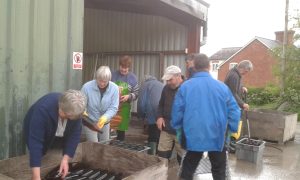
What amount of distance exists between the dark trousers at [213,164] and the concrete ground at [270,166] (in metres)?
1.19

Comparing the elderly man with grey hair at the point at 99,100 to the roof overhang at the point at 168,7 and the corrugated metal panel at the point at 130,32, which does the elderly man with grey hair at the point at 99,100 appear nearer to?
the roof overhang at the point at 168,7

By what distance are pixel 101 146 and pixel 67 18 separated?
5.20ft

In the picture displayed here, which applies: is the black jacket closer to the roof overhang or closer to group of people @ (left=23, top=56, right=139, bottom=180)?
the roof overhang

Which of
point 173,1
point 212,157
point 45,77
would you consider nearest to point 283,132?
point 173,1

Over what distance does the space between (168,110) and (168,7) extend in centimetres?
323

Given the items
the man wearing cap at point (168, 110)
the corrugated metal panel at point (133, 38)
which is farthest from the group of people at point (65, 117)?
the corrugated metal panel at point (133, 38)

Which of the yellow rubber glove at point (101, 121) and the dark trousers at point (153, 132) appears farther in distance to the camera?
the dark trousers at point (153, 132)

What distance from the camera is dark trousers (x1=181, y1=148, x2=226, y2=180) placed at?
145 inches

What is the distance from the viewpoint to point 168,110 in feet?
14.6

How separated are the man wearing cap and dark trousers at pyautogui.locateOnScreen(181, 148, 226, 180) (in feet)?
2.27

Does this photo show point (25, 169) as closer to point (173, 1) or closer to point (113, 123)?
point (113, 123)

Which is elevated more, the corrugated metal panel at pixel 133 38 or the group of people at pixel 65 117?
the corrugated metal panel at pixel 133 38

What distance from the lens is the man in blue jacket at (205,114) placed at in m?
3.49

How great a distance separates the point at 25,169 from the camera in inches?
120
